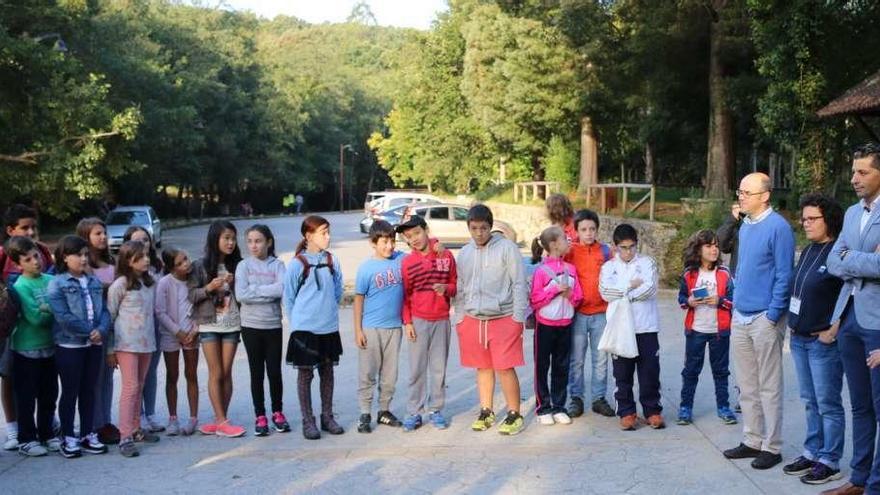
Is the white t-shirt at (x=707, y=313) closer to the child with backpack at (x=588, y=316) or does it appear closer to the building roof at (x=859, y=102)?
the child with backpack at (x=588, y=316)

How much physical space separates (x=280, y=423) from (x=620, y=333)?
2.87 metres

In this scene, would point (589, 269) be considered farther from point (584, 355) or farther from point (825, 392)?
point (825, 392)

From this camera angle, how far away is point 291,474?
6145 mm

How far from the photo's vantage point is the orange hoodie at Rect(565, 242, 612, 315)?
761 cm

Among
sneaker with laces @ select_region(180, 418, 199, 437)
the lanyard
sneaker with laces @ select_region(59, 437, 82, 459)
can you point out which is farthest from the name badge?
sneaker with laces @ select_region(59, 437, 82, 459)

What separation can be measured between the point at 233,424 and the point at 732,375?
5072 millimetres

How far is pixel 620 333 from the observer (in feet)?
23.5

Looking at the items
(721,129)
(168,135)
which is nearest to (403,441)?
(721,129)

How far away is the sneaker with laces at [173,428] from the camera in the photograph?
7219 mm

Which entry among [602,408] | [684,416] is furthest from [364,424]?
[684,416]

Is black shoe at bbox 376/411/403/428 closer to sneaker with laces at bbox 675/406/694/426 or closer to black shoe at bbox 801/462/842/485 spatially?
sneaker with laces at bbox 675/406/694/426

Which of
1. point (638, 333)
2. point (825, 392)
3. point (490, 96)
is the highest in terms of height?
point (490, 96)

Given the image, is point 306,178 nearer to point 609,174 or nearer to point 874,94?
point 609,174

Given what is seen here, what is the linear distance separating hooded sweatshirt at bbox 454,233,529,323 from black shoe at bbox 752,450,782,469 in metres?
2.03
